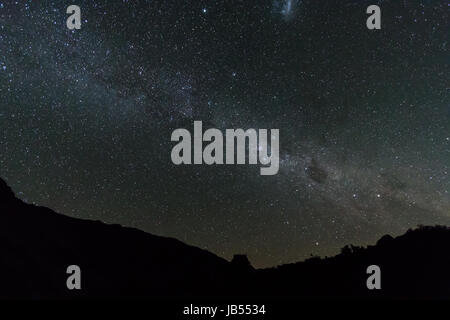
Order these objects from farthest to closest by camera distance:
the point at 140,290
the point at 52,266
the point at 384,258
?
the point at 140,290
the point at 384,258
the point at 52,266

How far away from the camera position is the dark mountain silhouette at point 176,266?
26.8 metres

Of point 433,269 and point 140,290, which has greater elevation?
point 433,269

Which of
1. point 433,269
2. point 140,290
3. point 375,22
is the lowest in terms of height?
point 140,290

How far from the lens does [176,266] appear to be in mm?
41688

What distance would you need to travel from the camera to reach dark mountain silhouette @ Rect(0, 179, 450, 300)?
2681 centimetres

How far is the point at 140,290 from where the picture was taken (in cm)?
3569

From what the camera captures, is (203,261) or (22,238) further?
(203,261)

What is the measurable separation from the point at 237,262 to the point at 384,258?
13041 mm
